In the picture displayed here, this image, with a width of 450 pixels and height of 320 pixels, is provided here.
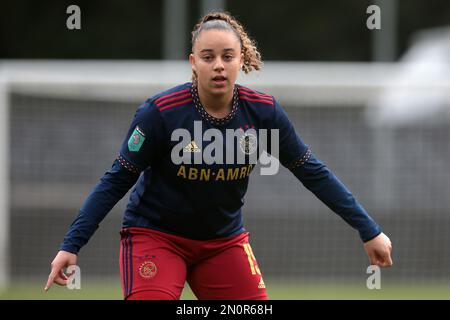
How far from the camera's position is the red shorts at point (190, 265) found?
16.0 feet

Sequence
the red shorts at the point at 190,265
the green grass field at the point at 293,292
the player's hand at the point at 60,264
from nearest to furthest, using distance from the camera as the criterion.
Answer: the player's hand at the point at 60,264 → the red shorts at the point at 190,265 → the green grass field at the point at 293,292

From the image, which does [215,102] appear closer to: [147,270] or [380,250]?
[147,270]

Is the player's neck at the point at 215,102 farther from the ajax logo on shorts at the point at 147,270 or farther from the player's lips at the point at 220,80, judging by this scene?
the ajax logo on shorts at the point at 147,270

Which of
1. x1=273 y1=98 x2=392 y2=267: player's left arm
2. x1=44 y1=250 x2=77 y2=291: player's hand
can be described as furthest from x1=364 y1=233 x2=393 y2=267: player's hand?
x1=44 y1=250 x2=77 y2=291: player's hand

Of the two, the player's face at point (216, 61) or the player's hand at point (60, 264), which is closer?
the player's hand at point (60, 264)

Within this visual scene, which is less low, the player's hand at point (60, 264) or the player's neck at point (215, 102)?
the player's neck at point (215, 102)

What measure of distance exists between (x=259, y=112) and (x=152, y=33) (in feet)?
61.6

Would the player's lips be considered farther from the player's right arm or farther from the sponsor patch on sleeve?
the sponsor patch on sleeve

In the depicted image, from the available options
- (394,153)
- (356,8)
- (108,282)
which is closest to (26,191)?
(108,282)

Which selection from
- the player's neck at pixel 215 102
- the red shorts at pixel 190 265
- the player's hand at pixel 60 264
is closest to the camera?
the player's hand at pixel 60 264

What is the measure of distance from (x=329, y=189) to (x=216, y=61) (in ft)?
2.90

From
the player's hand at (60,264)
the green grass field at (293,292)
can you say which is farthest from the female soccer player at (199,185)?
the green grass field at (293,292)

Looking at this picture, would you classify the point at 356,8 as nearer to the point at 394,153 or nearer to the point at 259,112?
the point at 394,153

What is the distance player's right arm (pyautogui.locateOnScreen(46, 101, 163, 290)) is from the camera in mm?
4863
